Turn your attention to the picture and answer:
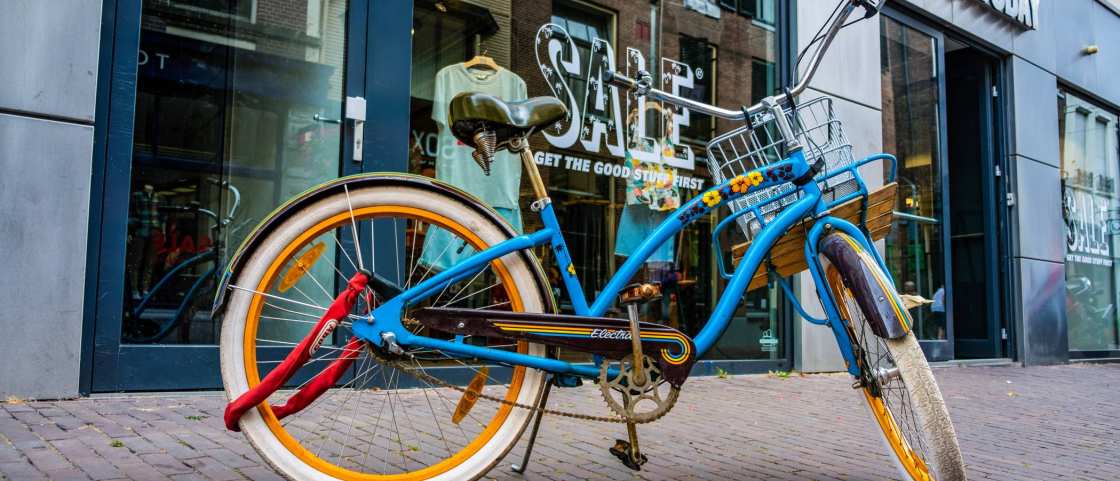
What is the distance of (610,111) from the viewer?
6.93 meters

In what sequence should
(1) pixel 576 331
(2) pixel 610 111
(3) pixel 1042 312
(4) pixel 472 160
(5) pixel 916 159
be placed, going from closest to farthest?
(1) pixel 576 331
(4) pixel 472 160
(2) pixel 610 111
(5) pixel 916 159
(3) pixel 1042 312

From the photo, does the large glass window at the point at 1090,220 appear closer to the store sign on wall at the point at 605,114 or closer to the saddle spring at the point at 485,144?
the store sign on wall at the point at 605,114

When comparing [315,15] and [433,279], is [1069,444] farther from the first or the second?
[315,15]

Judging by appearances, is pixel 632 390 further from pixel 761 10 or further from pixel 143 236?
pixel 761 10

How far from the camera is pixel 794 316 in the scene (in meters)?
7.72

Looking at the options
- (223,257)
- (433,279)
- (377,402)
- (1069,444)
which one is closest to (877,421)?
(433,279)

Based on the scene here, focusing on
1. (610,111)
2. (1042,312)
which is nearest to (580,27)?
(610,111)

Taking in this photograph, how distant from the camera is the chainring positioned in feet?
8.39

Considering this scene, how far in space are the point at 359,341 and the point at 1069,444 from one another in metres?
3.94

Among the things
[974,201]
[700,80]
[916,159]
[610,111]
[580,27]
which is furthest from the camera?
[974,201]

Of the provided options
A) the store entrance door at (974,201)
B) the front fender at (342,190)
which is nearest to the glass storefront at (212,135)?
the front fender at (342,190)

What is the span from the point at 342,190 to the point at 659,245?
1055mm

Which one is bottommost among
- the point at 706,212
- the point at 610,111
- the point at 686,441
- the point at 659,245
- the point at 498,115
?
the point at 686,441

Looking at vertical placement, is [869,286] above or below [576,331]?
above
